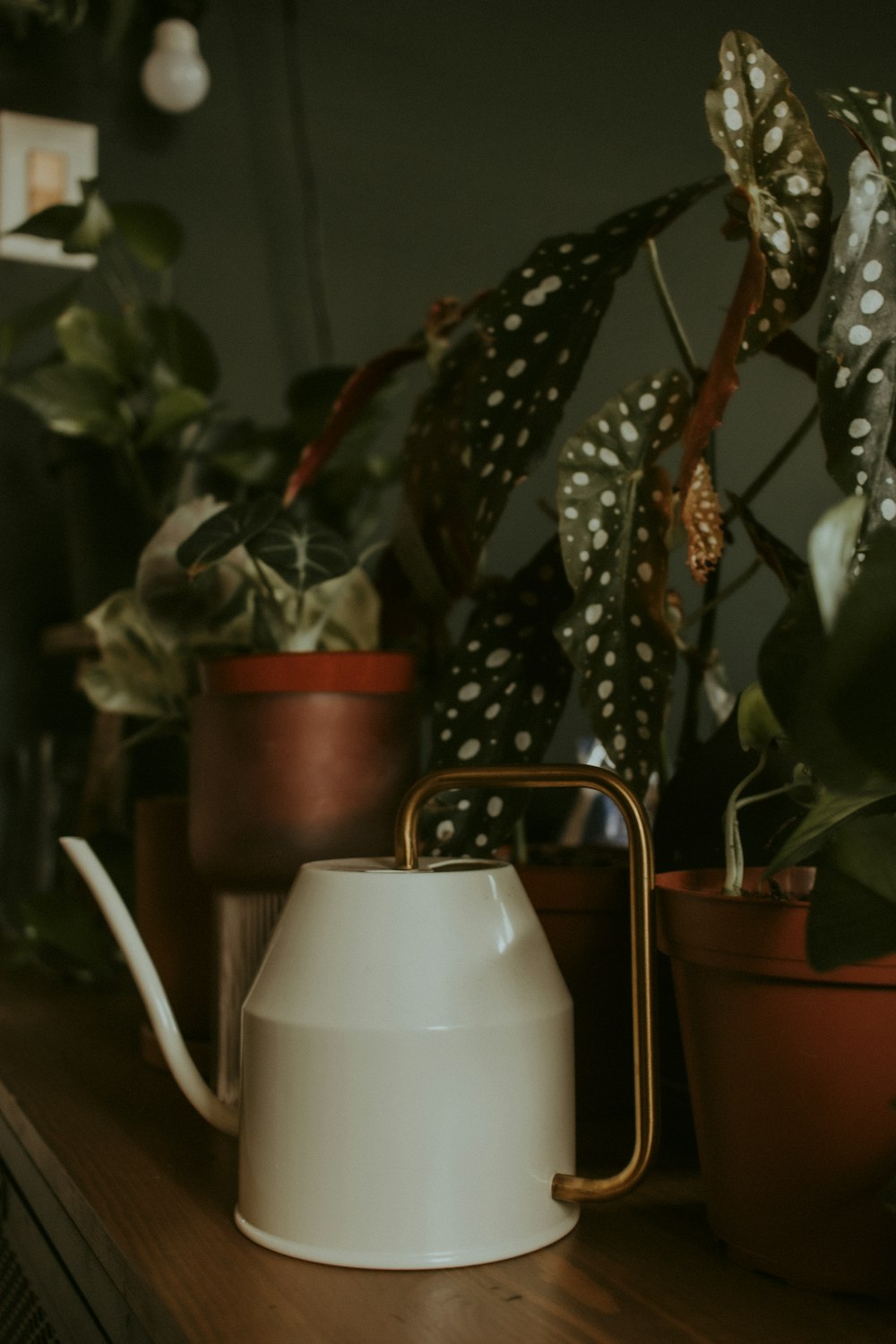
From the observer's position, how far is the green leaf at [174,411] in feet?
4.41

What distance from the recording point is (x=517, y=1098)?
1.84ft

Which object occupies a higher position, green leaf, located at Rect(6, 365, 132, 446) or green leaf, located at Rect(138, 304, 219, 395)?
green leaf, located at Rect(138, 304, 219, 395)

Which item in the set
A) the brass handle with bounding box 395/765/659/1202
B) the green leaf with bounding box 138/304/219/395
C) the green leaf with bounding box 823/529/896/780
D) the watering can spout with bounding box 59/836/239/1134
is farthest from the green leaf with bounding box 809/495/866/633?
the green leaf with bounding box 138/304/219/395

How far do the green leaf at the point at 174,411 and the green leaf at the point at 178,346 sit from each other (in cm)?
9

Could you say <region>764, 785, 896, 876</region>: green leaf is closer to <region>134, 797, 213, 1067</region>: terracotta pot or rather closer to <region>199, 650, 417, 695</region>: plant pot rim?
<region>199, 650, 417, 695</region>: plant pot rim

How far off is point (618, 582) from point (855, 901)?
1.04ft

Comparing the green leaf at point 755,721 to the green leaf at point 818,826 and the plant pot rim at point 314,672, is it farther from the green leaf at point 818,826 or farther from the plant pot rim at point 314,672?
the plant pot rim at point 314,672

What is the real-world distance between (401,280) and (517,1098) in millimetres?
1527

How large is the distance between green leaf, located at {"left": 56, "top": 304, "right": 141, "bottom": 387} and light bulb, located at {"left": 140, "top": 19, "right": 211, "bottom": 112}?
433mm

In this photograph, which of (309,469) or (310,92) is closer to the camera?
(309,469)

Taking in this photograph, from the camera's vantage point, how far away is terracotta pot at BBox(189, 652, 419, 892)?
2.56ft

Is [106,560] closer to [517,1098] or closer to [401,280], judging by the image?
[401,280]

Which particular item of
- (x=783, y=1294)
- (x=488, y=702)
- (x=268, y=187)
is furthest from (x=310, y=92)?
(x=783, y=1294)

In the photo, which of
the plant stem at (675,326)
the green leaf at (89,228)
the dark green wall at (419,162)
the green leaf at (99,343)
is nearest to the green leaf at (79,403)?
the green leaf at (99,343)
